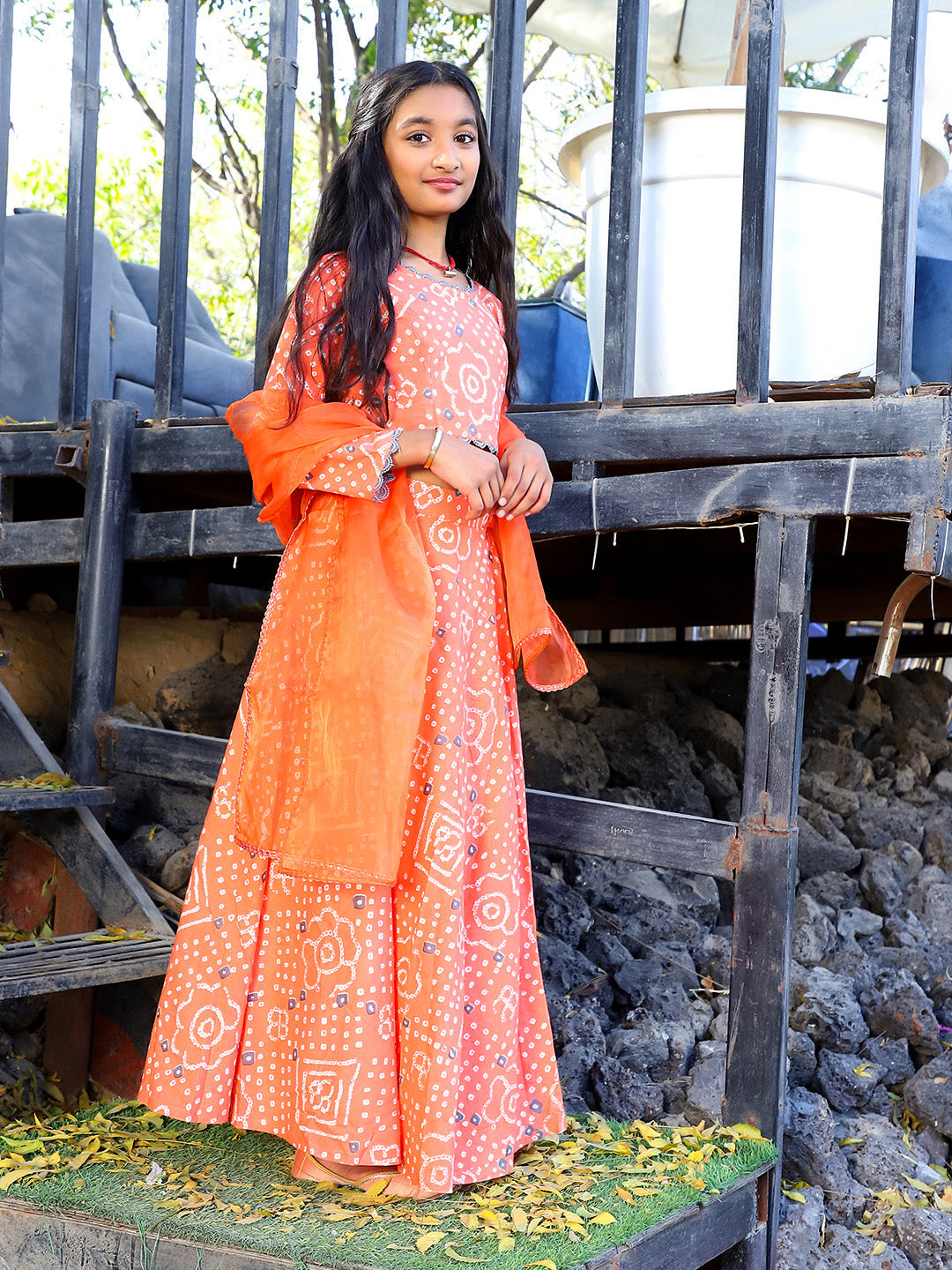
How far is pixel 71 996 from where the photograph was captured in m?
2.85

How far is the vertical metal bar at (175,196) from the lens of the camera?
2789mm

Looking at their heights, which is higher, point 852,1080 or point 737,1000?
point 737,1000

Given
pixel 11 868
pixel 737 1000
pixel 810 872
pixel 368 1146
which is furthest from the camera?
pixel 810 872

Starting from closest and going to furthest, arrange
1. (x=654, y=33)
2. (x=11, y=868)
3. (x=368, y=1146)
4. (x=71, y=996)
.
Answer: (x=368, y=1146) → (x=71, y=996) → (x=11, y=868) → (x=654, y=33)

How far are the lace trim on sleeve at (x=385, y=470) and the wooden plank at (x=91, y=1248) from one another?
1.07 meters

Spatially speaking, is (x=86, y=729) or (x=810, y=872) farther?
(x=810, y=872)

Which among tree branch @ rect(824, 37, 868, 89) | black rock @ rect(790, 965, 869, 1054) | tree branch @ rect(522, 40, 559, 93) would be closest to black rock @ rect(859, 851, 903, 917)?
black rock @ rect(790, 965, 869, 1054)

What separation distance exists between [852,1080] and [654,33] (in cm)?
317

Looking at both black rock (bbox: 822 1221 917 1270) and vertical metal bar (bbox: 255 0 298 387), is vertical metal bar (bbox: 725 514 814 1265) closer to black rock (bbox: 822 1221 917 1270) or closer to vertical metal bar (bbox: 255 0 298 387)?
black rock (bbox: 822 1221 917 1270)

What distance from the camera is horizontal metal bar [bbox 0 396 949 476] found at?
208 centimetres

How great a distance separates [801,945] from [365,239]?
6.36 ft

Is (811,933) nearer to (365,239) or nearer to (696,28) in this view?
(365,239)

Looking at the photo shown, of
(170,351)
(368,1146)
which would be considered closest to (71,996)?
(368,1146)

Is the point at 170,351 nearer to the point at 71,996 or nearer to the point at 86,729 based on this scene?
the point at 86,729
